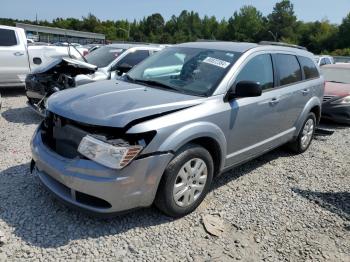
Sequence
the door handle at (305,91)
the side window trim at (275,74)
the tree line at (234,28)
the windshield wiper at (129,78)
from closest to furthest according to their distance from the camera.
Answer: the windshield wiper at (129,78)
the side window trim at (275,74)
the door handle at (305,91)
the tree line at (234,28)

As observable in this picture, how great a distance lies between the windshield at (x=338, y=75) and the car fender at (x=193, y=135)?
280 inches

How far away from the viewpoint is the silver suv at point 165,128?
3080 millimetres

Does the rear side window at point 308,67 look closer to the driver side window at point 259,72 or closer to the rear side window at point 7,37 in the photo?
the driver side window at point 259,72

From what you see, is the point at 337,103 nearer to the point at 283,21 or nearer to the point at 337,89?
the point at 337,89

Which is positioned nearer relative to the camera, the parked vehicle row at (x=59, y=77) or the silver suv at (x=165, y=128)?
the silver suv at (x=165, y=128)

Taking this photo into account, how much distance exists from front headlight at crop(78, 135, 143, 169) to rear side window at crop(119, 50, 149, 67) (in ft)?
17.6

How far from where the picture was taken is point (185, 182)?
3543mm

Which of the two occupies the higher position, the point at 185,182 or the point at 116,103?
the point at 116,103

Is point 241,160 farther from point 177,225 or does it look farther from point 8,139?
point 8,139

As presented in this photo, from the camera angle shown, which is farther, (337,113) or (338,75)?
(338,75)

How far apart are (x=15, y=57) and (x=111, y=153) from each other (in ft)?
24.7

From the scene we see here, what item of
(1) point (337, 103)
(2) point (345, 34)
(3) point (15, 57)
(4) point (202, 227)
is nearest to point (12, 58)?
(3) point (15, 57)

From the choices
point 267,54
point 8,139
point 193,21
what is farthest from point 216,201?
point 193,21

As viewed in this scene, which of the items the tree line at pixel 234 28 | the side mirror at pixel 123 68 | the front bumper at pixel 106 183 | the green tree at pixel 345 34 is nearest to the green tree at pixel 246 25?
the tree line at pixel 234 28
